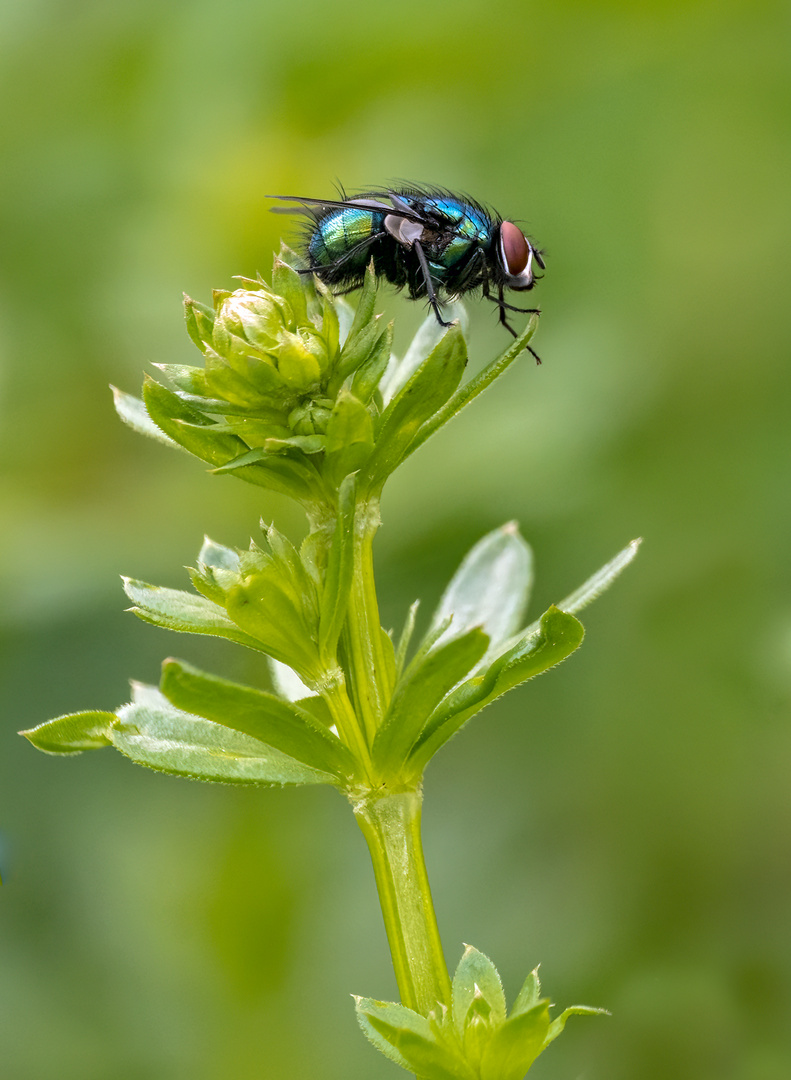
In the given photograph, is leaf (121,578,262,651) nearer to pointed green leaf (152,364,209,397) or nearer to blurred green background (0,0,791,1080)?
pointed green leaf (152,364,209,397)

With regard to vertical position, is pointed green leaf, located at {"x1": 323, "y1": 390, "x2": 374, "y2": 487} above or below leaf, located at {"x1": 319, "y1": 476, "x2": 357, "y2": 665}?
above

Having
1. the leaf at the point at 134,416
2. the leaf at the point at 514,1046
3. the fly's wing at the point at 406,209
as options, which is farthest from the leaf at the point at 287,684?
the fly's wing at the point at 406,209

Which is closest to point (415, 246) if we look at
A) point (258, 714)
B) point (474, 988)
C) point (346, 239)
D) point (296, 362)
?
point (346, 239)

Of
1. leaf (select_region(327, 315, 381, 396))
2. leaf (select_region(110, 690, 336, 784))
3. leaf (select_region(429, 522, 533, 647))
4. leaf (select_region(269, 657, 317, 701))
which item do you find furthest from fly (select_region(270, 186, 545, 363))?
leaf (select_region(110, 690, 336, 784))

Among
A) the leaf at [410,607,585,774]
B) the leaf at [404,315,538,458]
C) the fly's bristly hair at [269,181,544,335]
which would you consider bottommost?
the leaf at [410,607,585,774]

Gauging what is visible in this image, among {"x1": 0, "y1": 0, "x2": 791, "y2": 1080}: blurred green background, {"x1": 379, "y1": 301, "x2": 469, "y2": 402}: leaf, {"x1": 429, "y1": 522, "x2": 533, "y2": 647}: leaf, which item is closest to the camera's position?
{"x1": 379, "y1": 301, "x2": 469, "y2": 402}: leaf

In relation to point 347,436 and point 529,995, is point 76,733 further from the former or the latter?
point 529,995

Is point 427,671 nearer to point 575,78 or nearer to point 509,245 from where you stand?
point 509,245
